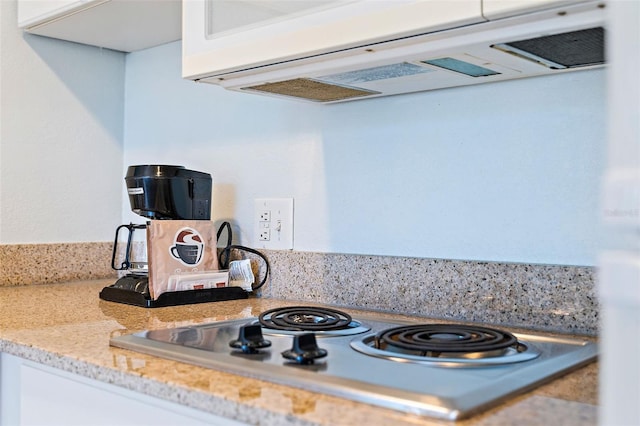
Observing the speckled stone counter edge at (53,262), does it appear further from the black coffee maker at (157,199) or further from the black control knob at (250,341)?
the black control knob at (250,341)

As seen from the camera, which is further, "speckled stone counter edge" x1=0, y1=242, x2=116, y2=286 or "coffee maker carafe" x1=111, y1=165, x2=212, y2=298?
"speckled stone counter edge" x1=0, y1=242, x2=116, y2=286

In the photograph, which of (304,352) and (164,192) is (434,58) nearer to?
(304,352)

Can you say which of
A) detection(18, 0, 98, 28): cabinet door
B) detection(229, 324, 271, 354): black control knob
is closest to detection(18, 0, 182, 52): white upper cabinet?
detection(18, 0, 98, 28): cabinet door

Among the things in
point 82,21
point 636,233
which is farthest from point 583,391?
point 82,21

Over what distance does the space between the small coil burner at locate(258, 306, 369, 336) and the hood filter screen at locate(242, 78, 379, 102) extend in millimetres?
398

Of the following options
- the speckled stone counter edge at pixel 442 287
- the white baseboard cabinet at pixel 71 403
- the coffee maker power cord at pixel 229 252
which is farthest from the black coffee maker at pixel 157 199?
the white baseboard cabinet at pixel 71 403

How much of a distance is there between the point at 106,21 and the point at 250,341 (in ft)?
3.36

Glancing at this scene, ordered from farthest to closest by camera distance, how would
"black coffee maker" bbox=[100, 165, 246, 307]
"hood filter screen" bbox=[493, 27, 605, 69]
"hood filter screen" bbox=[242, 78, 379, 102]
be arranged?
"black coffee maker" bbox=[100, 165, 246, 307] < "hood filter screen" bbox=[242, 78, 379, 102] < "hood filter screen" bbox=[493, 27, 605, 69]

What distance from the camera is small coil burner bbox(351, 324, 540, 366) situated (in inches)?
32.7

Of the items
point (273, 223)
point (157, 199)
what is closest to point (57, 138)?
point (157, 199)

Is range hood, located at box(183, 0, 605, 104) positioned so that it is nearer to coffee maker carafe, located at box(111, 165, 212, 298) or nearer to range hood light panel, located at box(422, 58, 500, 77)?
range hood light panel, located at box(422, 58, 500, 77)

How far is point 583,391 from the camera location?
72 centimetres

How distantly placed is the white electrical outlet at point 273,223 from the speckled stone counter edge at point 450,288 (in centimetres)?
3

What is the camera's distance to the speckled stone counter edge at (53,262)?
5.37 ft
